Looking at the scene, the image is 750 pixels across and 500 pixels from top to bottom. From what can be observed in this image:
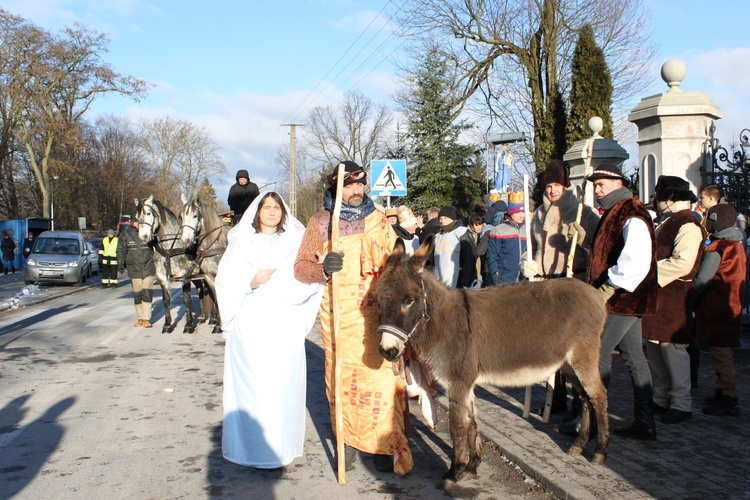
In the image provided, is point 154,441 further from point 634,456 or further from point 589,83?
point 589,83

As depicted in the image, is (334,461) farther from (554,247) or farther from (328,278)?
(554,247)

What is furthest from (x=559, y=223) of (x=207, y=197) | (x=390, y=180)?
(x=207, y=197)

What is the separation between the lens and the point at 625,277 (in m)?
5.44

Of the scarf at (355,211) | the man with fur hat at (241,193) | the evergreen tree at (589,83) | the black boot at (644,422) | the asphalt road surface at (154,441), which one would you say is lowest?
the asphalt road surface at (154,441)

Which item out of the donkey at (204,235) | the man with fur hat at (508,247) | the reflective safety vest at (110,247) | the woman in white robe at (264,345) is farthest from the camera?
the reflective safety vest at (110,247)

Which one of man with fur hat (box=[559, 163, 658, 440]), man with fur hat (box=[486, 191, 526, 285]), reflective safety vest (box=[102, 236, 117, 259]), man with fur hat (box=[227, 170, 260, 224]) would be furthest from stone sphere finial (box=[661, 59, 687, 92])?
reflective safety vest (box=[102, 236, 117, 259])

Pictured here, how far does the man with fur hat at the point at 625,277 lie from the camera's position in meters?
5.47

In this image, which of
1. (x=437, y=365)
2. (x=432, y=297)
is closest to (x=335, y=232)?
(x=432, y=297)

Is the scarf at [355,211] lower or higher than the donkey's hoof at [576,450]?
higher

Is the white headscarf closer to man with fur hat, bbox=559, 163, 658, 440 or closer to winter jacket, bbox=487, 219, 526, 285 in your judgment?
man with fur hat, bbox=559, 163, 658, 440

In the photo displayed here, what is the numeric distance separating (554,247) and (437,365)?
2245 mm

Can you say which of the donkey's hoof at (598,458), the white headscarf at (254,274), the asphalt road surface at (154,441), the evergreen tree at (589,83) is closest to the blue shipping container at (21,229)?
the asphalt road surface at (154,441)

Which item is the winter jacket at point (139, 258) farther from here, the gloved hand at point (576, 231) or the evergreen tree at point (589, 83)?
the evergreen tree at point (589, 83)

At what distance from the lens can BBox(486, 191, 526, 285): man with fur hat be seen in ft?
33.7
